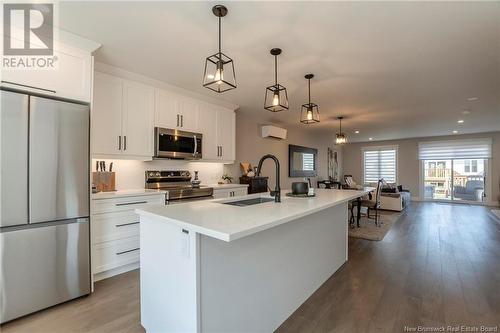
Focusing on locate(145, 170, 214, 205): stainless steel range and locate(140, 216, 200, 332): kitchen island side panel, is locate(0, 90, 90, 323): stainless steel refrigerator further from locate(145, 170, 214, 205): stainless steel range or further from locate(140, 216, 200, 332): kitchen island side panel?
locate(145, 170, 214, 205): stainless steel range

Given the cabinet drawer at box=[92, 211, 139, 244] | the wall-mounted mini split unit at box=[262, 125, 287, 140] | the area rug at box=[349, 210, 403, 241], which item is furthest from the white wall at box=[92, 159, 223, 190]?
the area rug at box=[349, 210, 403, 241]

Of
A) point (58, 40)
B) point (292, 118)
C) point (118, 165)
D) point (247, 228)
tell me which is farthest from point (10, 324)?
point (292, 118)

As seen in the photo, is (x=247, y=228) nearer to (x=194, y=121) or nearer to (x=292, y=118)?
(x=194, y=121)

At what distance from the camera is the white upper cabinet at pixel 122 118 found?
284 cm

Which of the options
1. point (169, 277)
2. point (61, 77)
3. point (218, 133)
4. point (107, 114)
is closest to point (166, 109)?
point (107, 114)

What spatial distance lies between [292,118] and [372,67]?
2827mm

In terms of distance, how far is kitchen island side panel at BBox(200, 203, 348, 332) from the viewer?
1.42 m

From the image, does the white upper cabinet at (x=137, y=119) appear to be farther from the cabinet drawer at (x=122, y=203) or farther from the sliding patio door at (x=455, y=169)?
the sliding patio door at (x=455, y=169)

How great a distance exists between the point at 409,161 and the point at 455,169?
1.39 meters

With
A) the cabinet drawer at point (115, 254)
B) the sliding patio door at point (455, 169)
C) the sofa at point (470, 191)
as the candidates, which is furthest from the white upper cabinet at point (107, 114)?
the sofa at point (470, 191)

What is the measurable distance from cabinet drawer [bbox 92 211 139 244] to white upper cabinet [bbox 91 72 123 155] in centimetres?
76

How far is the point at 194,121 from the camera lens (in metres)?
3.89

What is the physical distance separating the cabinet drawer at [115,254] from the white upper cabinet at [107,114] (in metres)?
1.06

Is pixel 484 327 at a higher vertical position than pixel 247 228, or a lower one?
lower
